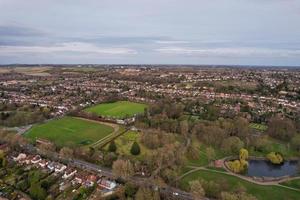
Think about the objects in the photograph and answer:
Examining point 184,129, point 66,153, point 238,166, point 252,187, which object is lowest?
point 252,187

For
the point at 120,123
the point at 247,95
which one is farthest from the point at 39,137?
the point at 247,95

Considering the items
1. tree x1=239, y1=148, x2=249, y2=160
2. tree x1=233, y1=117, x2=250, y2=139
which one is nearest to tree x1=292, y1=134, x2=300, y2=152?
tree x1=233, y1=117, x2=250, y2=139

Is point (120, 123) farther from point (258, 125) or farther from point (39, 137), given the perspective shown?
point (258, 125)

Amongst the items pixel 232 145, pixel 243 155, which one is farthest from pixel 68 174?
pixel 232 145

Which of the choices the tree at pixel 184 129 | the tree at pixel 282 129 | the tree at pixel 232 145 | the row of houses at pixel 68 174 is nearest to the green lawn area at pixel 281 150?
the tree at pixel 232 145

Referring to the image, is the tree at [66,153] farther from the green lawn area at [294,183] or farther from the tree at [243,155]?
the green lawn area at [294,183]

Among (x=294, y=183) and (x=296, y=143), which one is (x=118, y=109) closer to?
(x=296, y=143)
